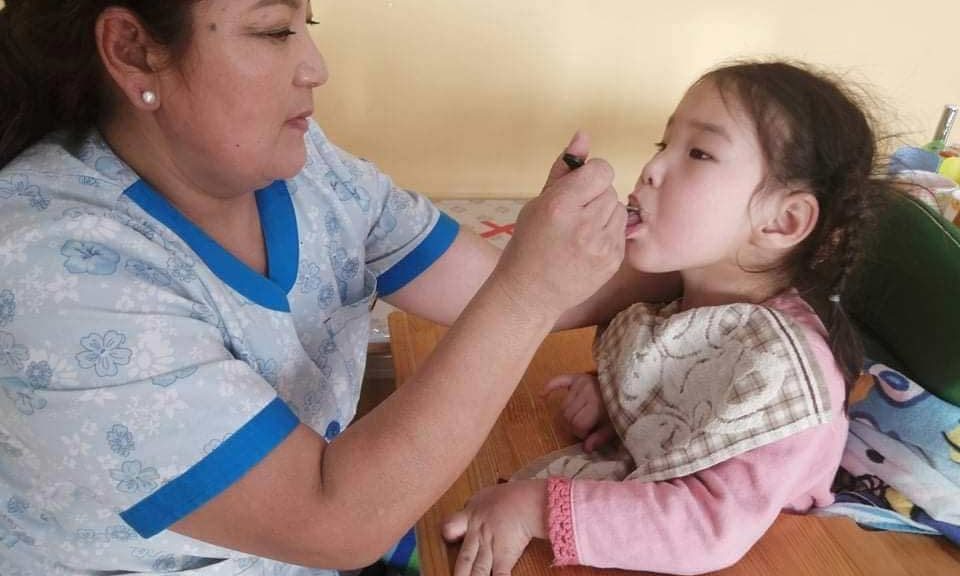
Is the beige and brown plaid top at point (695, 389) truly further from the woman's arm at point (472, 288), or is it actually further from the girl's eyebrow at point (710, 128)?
the girl's eyebrow at point (710, 128)

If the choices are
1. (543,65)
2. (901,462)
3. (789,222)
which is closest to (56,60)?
(789,222)

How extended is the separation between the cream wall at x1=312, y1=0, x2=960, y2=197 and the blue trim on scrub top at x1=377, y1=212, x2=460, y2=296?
2.95ft

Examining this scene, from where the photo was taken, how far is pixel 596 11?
1946mm

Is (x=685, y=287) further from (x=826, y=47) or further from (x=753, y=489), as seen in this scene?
(x=826, y=47)

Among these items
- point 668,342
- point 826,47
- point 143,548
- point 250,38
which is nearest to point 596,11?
point 826,47

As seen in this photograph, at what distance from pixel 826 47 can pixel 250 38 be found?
179 centimetres

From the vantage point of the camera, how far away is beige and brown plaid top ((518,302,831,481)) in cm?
84

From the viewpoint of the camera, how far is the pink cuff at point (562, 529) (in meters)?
0.83

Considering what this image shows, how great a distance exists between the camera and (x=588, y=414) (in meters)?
1.06

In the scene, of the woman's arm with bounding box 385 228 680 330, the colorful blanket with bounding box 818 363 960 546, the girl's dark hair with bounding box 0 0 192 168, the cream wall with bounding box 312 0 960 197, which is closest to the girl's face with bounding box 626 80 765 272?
the woman's arm with bounding box 385 228 680 330

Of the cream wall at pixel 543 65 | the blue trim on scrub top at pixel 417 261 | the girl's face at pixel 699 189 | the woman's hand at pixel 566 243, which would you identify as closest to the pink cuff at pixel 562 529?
the woman's hand at pixel 566 243

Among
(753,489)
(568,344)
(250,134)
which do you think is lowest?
(568,344)

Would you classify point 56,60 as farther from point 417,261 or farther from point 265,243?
point 417,261

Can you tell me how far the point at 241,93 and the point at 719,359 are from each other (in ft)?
1.98
